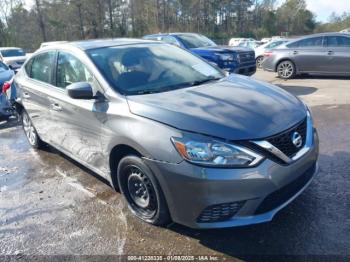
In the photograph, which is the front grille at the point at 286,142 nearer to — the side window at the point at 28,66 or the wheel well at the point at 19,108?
the side window at the point at 28,66

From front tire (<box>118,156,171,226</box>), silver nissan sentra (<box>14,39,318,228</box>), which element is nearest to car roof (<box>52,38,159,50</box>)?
silver nissan sentra (<box>14,39,318,228</box>)

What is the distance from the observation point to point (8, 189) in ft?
14.6

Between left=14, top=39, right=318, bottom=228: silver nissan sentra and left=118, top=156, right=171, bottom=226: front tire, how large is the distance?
0.01 meters

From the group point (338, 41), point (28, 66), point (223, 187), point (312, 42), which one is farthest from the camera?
point (312, 42)

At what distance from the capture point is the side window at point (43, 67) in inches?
178

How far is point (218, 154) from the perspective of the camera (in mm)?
2633

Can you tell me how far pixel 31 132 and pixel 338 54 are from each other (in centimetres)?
920

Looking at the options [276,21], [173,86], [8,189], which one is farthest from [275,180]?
[276,21]

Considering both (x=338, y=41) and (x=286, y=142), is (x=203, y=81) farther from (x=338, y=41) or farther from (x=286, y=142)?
(x=338, y=41)

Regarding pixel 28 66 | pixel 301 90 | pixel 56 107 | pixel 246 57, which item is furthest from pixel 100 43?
pixel 301 90

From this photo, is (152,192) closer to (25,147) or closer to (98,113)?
(98,113)

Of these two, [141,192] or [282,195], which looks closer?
[282,195]

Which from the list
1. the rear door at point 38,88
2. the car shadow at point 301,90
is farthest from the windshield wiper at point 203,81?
the car shadow at point 301,90

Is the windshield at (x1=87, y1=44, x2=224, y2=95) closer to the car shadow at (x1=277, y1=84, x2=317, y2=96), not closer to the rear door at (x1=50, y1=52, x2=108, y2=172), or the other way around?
the rear door at (x1=50, y1=52, x2=108, y2=172)
